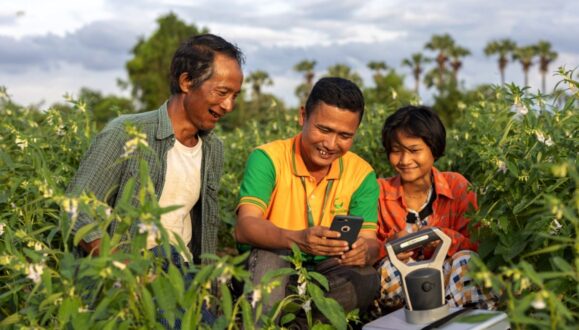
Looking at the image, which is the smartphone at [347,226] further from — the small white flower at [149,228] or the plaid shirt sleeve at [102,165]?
the small white flower at [149,228]

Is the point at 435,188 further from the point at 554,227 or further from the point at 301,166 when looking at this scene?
the point at 554,227

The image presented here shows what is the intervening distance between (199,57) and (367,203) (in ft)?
3.36

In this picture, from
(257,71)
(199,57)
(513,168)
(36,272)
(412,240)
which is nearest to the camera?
(36,272)

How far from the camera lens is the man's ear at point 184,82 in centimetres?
365

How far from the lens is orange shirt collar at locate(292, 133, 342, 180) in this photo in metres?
3.71

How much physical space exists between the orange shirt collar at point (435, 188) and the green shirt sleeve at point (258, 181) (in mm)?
689

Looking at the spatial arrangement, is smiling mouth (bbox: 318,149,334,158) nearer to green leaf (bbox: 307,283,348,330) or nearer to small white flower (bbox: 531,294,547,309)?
green leaf (bbox: 307,283,348,330)

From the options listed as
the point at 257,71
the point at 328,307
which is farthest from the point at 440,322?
the point at 257,71

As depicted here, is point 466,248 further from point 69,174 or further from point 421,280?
point 69,174

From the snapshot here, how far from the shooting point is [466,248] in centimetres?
377

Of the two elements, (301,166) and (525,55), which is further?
(525,55)

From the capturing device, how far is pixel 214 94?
3.57m

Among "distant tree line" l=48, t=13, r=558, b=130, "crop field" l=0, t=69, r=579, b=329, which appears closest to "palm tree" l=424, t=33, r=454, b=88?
"distant tree line" l=48, t=13, r=558, b=130

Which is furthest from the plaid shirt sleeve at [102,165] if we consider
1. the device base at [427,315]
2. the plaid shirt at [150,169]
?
the device base at [427,315]
